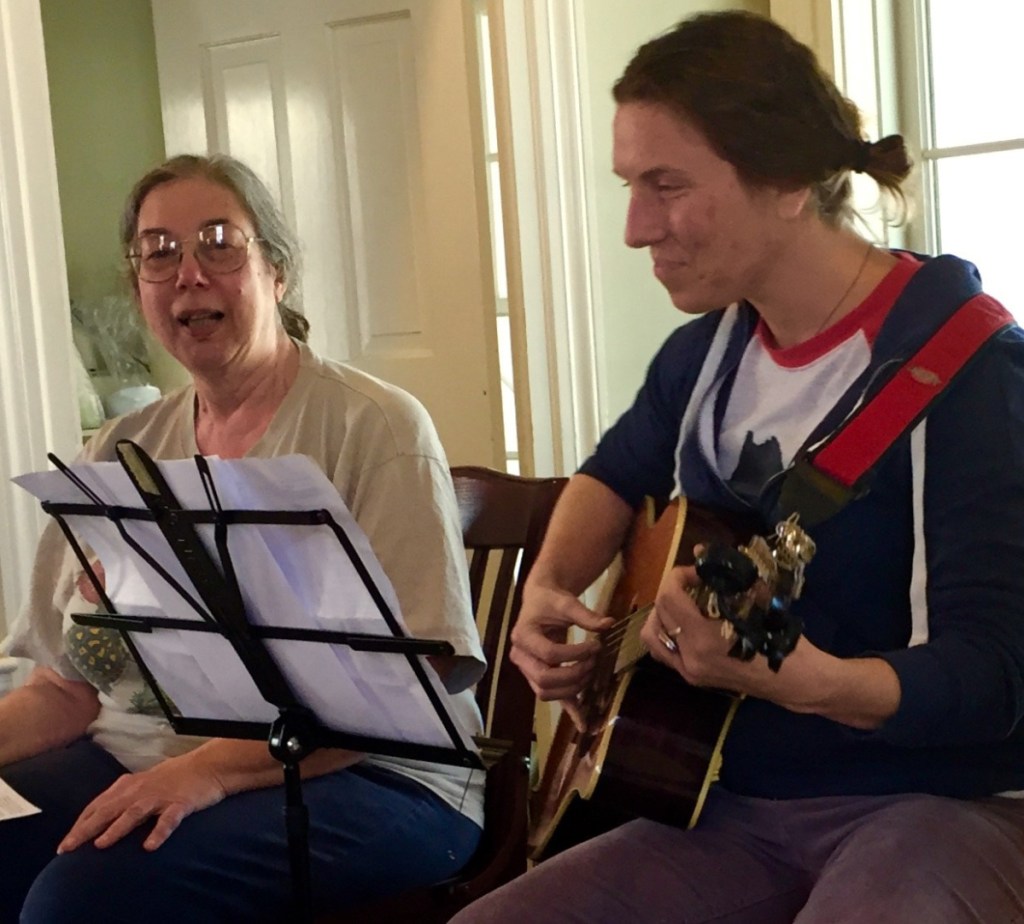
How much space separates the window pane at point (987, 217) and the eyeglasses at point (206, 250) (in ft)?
3.68

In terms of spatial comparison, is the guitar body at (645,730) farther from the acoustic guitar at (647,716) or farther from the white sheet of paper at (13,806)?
the white sheet of paper at (13,806)

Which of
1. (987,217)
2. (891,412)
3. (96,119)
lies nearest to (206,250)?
(891,412)

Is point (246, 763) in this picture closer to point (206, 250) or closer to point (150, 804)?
point (150, 804)

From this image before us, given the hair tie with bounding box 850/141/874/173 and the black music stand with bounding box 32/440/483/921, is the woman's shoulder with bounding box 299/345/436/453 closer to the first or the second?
the black music stand with bounding box 32/440/483/921

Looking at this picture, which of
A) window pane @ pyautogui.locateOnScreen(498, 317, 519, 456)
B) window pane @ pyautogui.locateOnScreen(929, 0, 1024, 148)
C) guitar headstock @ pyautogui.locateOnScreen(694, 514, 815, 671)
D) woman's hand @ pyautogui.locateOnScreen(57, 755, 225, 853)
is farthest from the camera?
window pane @ pyautogui.locateOnScreen(498, 317, 519, 456)

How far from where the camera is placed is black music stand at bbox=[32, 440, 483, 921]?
3.69 ft

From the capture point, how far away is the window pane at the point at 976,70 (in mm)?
2051

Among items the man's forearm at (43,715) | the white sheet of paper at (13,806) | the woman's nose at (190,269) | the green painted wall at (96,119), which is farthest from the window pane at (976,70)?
the green painted wall at (96,119)

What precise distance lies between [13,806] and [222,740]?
25 centimetres

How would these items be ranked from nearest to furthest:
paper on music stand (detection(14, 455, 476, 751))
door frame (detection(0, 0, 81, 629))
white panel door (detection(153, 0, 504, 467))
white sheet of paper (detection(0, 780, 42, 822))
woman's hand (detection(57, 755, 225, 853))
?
paper on music stand (detection(14, 455, 476, 751)) < woman's hand (detection(57, 755, 225, 853)) < white sheet of paper (detection(0, 780, 42, 822)) < door frame (detection(0, 0, 81, 629)) < white panel door (detection(153, 0, 504, 467))

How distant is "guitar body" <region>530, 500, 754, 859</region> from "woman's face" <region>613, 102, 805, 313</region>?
218 mm

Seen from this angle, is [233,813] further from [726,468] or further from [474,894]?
[726,468]

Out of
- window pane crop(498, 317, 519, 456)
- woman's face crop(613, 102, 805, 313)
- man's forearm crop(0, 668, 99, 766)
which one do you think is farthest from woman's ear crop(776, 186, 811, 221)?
window pane crop(498, 317, 519, 456)

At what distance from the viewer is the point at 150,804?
4.47 feet
